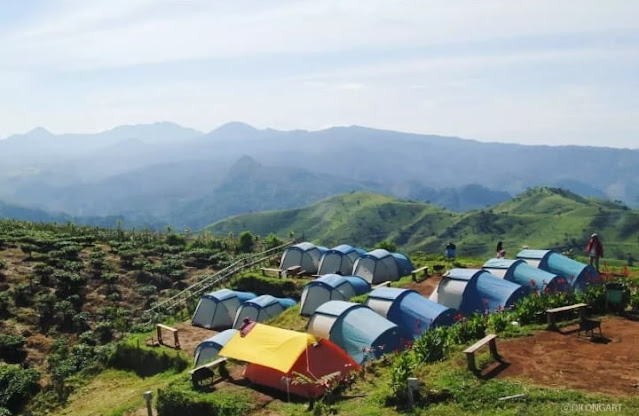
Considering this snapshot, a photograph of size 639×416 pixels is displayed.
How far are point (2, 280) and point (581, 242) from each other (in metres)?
163

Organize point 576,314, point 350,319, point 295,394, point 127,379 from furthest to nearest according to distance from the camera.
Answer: point 127,379
point 350,319
point 576,314
point 295,394

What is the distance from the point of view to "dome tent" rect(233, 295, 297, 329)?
1179 inches

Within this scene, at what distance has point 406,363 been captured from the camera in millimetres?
15523

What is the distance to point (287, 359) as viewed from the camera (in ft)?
57.7

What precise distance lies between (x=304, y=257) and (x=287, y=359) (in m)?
22.6

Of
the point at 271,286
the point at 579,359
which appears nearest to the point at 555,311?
the point at 579,359

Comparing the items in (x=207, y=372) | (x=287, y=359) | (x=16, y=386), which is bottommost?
(x=16, y=386)

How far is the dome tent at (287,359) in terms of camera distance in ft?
56.4

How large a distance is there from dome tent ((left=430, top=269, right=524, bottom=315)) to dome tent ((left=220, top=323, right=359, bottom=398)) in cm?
809

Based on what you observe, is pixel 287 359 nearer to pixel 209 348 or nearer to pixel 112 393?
pixel 209 348

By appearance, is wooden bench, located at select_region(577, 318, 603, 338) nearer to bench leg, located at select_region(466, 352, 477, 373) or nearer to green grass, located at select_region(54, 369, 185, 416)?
bench leg, located at select_region(466, 352, 477, 373)

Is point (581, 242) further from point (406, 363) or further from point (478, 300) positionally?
point (406, 363)

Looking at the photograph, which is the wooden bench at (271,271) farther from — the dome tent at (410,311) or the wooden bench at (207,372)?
the wooden bench at (207,372)

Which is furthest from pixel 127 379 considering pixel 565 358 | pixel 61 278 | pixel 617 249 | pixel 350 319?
pixel 617 249
